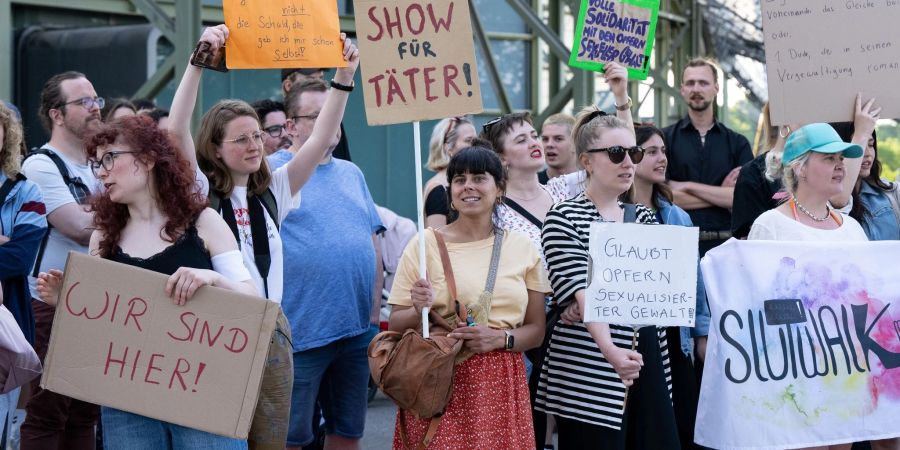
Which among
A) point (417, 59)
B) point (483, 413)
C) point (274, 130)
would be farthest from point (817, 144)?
point (274, 130)

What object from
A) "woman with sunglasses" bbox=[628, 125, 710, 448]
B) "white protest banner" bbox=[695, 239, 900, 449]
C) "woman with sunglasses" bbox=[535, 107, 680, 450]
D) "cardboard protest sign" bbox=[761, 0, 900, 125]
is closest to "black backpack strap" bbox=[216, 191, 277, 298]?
"woman with sunglasses" bbox=[535, 107, 680, 450]

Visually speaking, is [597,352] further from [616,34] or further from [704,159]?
[704,159]

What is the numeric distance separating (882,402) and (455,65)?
2.53 metres

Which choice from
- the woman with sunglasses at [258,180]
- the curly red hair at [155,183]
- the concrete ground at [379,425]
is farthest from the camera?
the concrete ground at [379,425]

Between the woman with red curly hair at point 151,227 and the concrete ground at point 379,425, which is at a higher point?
the woman with red curly hair at point 151,227

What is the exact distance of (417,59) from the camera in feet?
16.9

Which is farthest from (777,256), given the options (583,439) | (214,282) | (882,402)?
(214,282)

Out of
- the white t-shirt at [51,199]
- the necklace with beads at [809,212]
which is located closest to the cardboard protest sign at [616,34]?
the necklace with beads at [809,212]

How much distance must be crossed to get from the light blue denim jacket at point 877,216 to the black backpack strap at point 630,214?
1581 millimetres

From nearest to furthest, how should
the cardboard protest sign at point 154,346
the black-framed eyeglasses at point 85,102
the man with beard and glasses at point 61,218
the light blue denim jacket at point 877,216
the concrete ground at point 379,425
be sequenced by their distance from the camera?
the cardboard protest sign at point 154,346 → the man with beard and glasses at point 61,218 → the black-framed eyeglasses at point 85,102 → the light blue denim jacket at point 877,216 → the concrete ground at point 379,425

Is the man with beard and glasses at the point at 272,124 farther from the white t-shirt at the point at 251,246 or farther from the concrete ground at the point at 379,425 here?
the concrete ground at the point at 379,425

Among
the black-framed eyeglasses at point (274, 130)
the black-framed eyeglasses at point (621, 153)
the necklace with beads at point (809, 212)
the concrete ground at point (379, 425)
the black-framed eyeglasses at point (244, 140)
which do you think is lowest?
the concrete ground at point (379, 425)

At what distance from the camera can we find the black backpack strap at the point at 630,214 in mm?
5336

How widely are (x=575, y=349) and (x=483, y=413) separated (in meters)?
0.54
